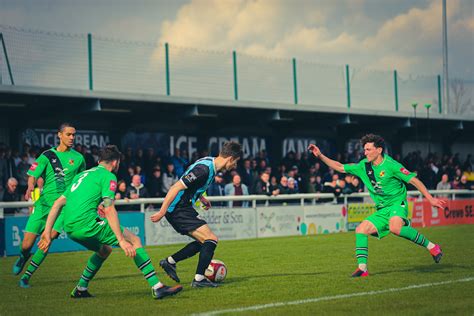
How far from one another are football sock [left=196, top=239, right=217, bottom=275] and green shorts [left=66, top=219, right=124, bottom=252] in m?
1.36

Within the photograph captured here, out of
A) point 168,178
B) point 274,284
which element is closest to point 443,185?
point 168,178

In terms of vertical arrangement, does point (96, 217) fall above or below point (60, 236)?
above

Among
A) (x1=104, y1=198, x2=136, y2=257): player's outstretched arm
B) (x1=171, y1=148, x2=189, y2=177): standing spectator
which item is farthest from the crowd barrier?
(x1=104, y1=198, x2=136, y2=257): player's outstretched arm

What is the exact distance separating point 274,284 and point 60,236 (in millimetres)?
8560

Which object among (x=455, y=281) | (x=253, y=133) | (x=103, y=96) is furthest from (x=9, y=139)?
(x=455, y=281)

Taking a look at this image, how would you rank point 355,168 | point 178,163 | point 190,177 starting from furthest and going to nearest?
1. point 178,163
2. point 355,168
3. point 190,177

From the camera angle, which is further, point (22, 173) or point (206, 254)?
point (22, 173)

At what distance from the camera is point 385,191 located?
413 inches

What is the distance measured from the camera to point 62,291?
30.4 ft

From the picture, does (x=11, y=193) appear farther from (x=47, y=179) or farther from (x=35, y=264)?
(x=35, y=264)

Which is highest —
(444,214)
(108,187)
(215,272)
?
(108,187)

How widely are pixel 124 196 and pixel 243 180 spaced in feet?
17.0

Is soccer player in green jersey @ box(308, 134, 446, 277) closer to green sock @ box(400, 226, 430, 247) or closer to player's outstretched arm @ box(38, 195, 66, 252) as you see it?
green sock @ box(400, 226, 430, 247)

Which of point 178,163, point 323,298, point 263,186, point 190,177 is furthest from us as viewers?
point 178,163
